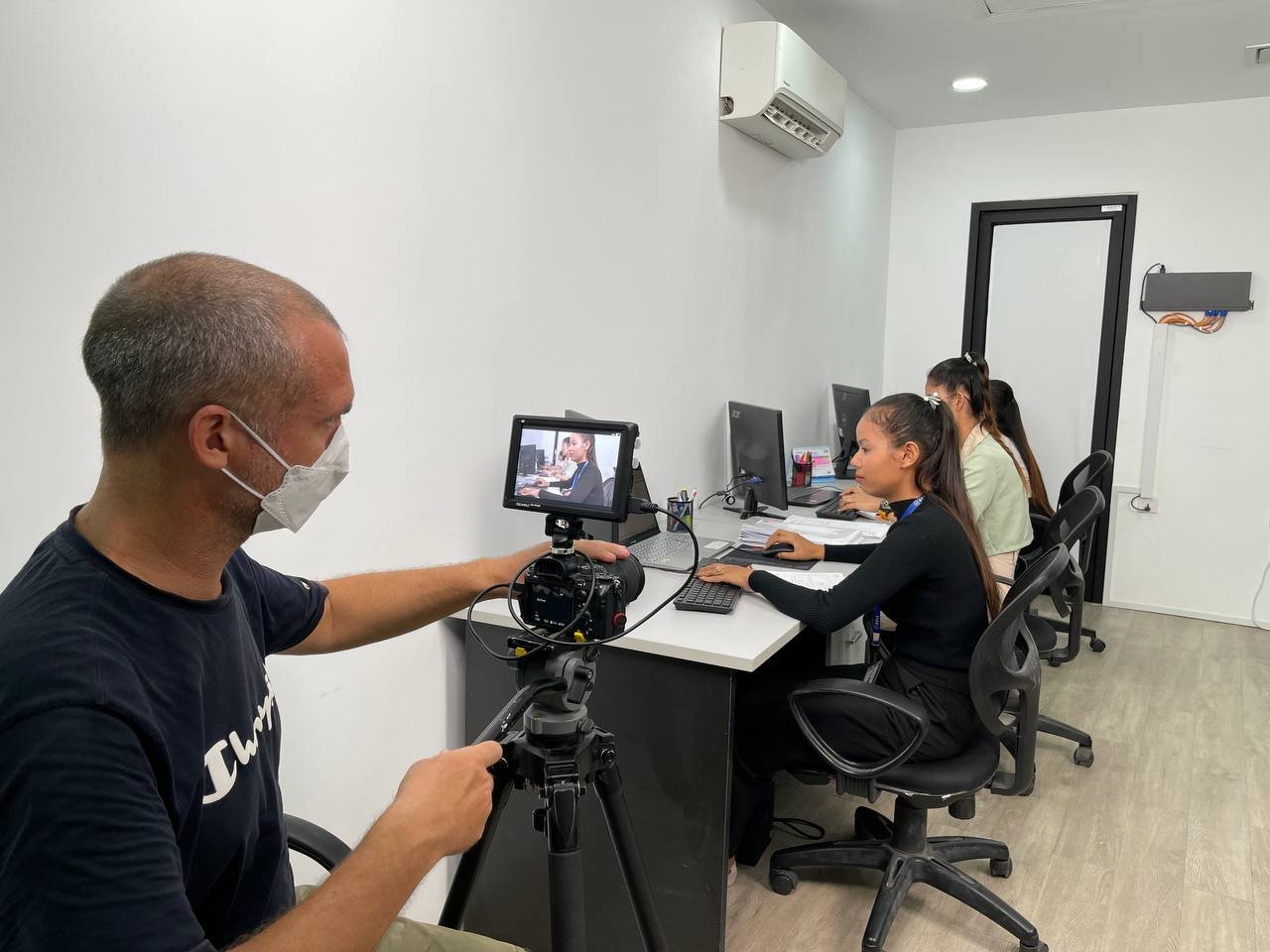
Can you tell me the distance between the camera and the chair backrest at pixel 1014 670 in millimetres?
1930

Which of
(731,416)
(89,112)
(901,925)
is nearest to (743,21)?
(731,416)

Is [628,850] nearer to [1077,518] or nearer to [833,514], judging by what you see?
[833,514]

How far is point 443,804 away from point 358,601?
0.52m

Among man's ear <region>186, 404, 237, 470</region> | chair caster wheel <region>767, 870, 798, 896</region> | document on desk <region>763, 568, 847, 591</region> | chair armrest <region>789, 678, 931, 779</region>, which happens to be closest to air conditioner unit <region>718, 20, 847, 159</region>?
document on desk <region>763, 568, 847, 591</region>

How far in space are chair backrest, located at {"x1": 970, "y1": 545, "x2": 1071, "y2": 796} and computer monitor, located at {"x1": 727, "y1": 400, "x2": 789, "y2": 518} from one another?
1.08 m

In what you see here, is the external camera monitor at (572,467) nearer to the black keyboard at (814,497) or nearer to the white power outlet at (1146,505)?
the black keyboard at (814,497)

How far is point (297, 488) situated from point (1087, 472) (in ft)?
12.3

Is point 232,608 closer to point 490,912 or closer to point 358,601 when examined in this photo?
point 358,601

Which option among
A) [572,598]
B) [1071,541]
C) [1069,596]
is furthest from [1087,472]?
[572,598]

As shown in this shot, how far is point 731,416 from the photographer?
3400mm

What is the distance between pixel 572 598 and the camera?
1300mm

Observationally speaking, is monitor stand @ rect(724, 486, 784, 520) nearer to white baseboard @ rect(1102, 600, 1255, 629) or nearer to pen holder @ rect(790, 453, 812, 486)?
pen holder @ rect(790, 453, 812, 486)

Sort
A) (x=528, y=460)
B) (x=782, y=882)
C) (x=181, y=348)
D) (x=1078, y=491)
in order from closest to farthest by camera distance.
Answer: (x=181, y=348)
(x=528, y=460)
(x=782, y=882)
(x=1078, y=491)

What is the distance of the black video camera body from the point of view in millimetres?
1294
